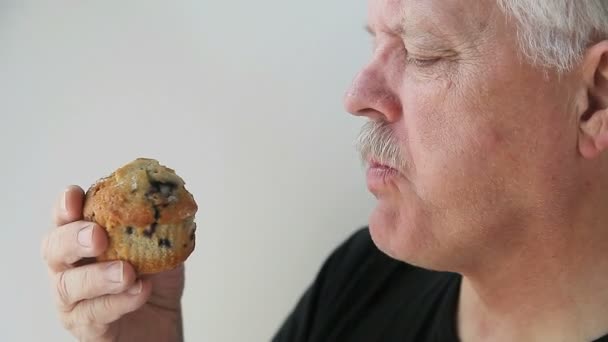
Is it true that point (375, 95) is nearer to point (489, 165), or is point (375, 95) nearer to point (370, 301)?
point (489, 165)

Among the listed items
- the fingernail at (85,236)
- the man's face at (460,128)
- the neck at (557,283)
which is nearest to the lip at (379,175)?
the man's face at (460,128)

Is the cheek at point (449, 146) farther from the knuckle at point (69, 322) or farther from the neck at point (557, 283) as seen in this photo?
the knuckle at point (69, 322)

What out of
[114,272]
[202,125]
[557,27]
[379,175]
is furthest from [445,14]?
[202,125]

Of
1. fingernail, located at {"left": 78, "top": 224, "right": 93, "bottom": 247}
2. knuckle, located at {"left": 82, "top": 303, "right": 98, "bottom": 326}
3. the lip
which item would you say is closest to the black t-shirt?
the lip

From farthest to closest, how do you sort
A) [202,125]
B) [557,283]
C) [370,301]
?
[202,125], [370,301], [557,283]

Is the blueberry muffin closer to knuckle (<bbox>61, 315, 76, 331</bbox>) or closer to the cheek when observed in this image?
knuckle (<bbox>61, 315, 76, 331</bbox>)

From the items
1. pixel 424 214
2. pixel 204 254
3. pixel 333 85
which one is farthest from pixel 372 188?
pixel 204 254

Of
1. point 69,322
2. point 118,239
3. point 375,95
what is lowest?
point 69,322
